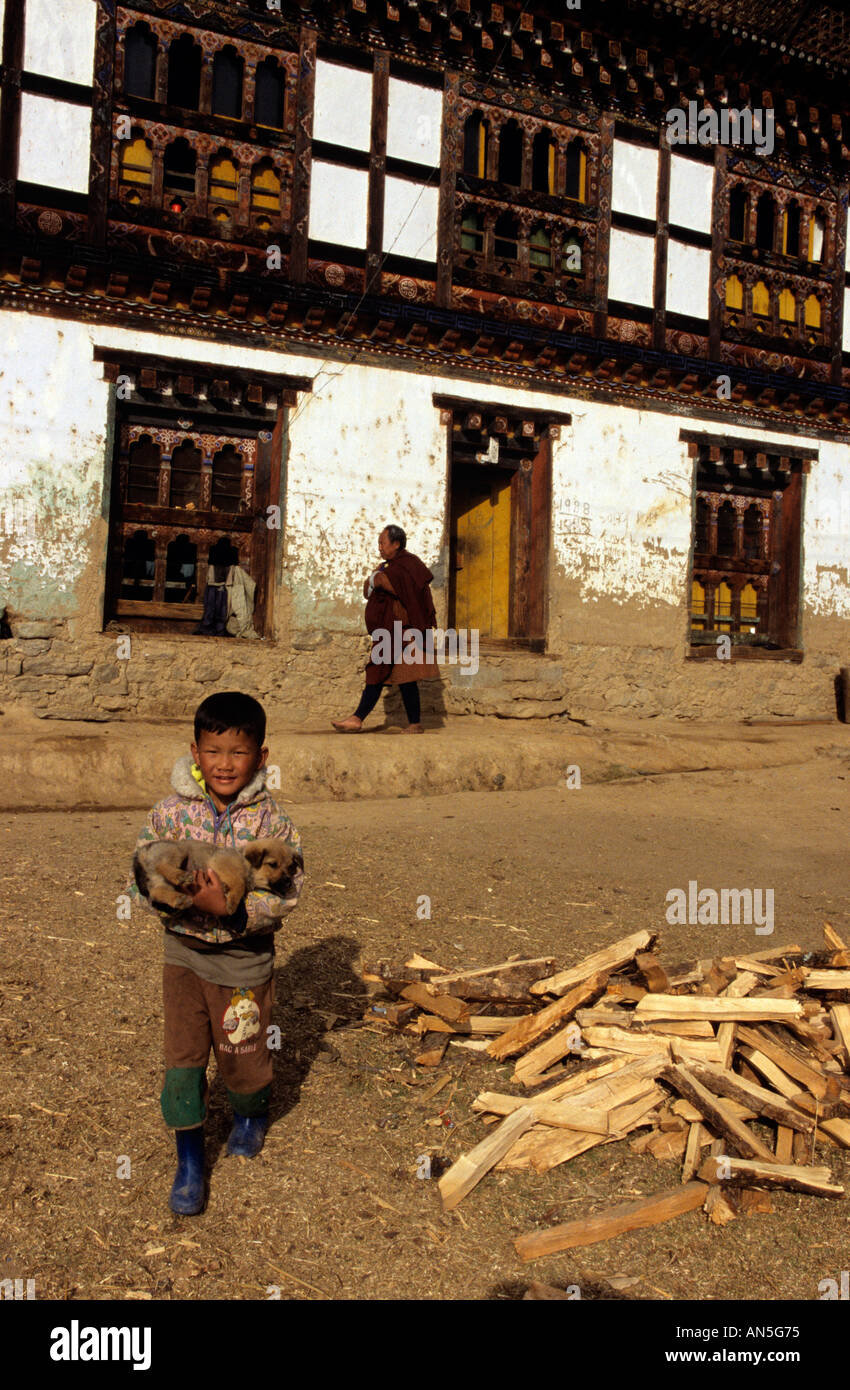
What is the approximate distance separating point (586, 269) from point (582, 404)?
5.38 ft

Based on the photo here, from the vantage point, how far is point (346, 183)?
10.7 metres

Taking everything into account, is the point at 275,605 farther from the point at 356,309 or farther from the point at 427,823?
the point at 427,823

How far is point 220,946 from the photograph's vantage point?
9.16ft

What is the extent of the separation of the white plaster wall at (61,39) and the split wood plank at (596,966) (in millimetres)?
9701

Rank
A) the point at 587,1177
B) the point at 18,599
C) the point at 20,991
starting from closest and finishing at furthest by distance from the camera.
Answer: the point at 587,1177 < the point at 20,991 < the point at 18,599

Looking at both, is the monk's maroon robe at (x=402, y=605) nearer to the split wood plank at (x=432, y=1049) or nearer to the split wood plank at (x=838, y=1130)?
the split wood plank at (x=432, y=1049)

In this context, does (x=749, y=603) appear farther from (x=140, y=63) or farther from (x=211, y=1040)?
(x=211, y=1040)

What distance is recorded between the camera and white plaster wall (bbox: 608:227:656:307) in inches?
476

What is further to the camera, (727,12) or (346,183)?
(727,12)

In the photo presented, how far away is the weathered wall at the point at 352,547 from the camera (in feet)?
30.7

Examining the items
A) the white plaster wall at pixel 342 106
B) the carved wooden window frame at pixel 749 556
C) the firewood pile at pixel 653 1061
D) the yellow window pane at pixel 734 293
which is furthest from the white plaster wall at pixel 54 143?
the firewood pile at pixel 653 1061

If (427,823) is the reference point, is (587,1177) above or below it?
below

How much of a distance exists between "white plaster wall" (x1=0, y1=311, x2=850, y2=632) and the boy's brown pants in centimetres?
737

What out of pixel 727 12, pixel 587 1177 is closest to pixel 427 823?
pixel 587 1177
